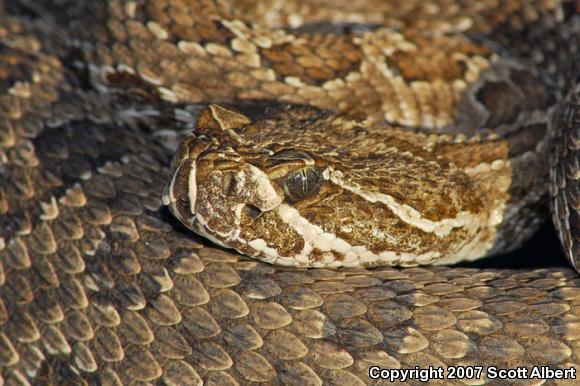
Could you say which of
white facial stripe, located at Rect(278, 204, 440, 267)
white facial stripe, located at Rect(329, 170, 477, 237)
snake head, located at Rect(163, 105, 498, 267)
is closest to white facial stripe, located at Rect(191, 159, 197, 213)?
snake head, located at Rect(163, 105, 498, 267)

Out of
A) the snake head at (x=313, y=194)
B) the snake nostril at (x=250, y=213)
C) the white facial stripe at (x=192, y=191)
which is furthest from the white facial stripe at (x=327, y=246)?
the white facial stripe at (x=192, y=191)

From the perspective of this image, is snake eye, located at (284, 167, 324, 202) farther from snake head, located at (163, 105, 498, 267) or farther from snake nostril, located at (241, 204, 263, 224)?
snake nostril, located at (241, 204, 263, 224)

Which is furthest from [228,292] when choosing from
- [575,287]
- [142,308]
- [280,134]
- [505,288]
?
[575,287]

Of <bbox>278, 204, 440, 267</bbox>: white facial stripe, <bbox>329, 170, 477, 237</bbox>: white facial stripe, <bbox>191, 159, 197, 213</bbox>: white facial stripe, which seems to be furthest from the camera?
<bbox>329, 170, 477, 237</bbox>: white facial stripe

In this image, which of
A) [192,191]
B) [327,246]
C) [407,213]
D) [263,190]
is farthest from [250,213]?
[407,213]

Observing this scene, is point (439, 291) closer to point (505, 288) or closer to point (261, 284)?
point (505, 288)

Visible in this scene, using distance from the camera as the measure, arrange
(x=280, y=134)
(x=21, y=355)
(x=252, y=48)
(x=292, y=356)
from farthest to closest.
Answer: (x=252, y=48) → (x=21, y=355) → (x=280, y=134) → (x=292, y=356)
